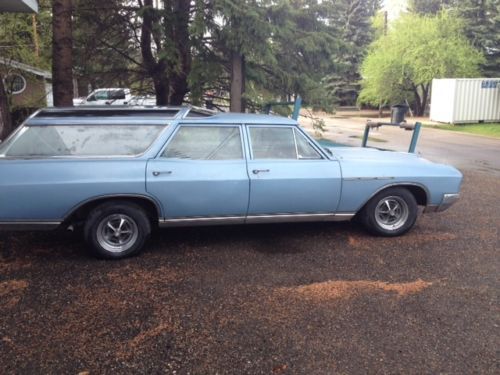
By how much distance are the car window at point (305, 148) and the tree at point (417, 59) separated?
26.9 meters

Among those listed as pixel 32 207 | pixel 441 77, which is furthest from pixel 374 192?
pixel 441 77

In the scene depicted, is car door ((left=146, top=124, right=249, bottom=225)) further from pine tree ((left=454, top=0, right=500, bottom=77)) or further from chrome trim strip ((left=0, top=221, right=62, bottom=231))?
pine tree ((left=454, top=0, right=500, bottom=77))

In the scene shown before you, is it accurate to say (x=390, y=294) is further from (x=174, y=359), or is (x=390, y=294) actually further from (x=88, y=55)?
(x=88, y=55)

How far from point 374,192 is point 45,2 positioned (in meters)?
10.3

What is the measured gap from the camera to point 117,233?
4.66 meters

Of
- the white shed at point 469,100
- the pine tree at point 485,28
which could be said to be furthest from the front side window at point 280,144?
the pine tree at point 485,28

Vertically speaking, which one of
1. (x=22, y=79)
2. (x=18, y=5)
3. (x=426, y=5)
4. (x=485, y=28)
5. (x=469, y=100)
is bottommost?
(x=469, y=100)

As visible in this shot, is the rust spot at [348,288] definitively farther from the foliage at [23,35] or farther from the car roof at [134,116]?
the foliage at [23,35]

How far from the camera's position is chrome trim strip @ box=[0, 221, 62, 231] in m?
4.35

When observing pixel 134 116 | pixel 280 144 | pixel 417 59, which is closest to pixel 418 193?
pixel 280 144

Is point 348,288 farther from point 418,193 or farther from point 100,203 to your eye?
point 100,203

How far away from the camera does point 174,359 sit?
2979mm

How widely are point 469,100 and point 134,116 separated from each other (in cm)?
2531

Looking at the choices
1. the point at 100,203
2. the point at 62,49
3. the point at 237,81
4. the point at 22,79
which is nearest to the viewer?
the point at 100,203
